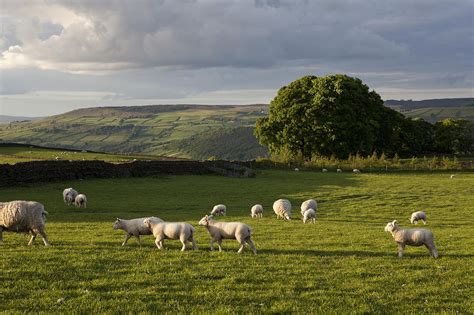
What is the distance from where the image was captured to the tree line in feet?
233

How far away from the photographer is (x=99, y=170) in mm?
50594

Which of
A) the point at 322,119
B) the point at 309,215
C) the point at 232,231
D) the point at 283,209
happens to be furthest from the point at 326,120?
the point at 232,231

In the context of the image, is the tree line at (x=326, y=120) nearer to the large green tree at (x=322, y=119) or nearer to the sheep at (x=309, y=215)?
the large green tree at (x=322, y=119)

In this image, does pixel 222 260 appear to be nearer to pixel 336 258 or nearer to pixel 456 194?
pixel 336 258

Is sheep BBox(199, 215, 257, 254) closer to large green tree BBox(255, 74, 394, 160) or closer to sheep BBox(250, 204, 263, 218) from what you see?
sheep BBox(250, 204, 263, 218)

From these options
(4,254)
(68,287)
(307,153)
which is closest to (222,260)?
(68,287)

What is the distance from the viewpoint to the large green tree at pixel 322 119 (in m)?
71.1

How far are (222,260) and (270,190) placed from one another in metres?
30.1

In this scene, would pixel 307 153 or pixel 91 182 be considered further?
pixel 307 153

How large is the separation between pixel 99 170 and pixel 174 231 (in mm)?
35231

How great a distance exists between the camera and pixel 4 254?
50.6ft

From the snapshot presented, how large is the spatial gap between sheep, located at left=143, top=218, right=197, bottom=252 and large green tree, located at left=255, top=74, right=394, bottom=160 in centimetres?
5435

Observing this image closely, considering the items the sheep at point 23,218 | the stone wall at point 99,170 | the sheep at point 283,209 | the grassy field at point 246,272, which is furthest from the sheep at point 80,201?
the sheep at point 23,218

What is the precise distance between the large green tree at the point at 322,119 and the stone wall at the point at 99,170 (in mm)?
13739
